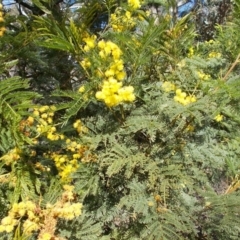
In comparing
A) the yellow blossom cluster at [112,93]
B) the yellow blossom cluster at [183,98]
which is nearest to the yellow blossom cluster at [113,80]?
the yellow blossom cluster at [112,93]

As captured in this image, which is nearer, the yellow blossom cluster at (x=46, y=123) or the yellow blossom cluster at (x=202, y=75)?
the yellow blossom cluster at (x=46, y=123)

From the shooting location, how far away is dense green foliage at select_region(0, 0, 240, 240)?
1276 millimetres

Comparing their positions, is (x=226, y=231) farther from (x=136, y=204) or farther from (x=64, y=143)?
(x=64, y=143)

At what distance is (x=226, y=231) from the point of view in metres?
1.50

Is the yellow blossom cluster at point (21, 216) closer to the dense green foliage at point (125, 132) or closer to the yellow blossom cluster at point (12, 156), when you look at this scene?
the dense green foliage at point (125, 132)

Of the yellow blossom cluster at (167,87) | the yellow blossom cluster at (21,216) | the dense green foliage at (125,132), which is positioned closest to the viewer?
the yellow blossom cluster at (21,216)

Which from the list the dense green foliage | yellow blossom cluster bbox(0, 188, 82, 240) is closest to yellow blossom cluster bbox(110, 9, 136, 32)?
the dense green foliage

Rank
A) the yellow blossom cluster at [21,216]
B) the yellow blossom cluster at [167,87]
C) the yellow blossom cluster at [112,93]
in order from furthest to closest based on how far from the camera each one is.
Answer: the yellow blossom cluster at [167,87]
the yellow blossom cluster at [112,93]
the yellow blossom cluster at [21,216]

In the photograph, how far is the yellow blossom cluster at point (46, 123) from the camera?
1352 millimetres

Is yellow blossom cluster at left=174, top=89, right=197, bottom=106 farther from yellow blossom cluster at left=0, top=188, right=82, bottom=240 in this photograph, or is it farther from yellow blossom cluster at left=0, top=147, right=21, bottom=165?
yellow blossom cluster at left=0, top=147, right=21, bottom=165

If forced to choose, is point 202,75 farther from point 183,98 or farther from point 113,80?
point 113,80

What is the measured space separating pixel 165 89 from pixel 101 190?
55 cm

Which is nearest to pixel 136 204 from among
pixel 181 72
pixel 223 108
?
pixel 223 108

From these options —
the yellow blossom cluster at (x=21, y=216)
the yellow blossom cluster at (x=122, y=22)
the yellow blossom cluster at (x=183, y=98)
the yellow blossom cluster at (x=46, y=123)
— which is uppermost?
the yellow blossom cluster at (x=122, y=22)
